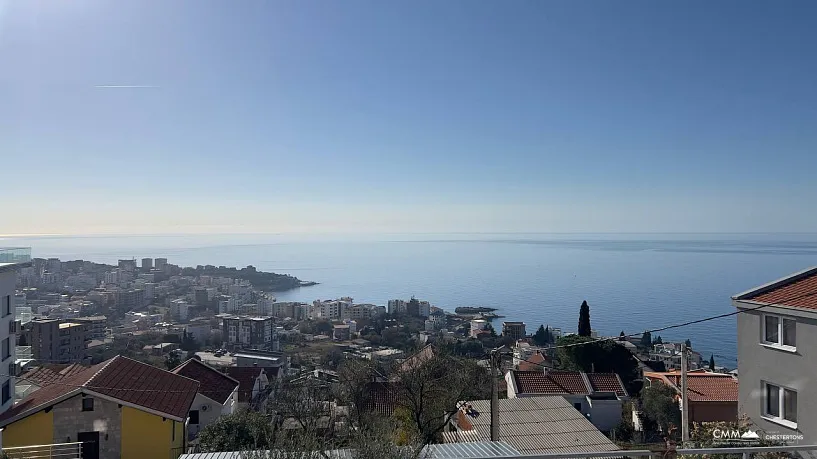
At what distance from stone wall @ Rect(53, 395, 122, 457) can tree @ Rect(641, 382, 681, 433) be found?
16114mm

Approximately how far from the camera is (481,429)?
458 inches

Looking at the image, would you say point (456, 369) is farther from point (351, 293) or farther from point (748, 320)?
point (351, 293)

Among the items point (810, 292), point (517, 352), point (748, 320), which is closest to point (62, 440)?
point (748, 320)

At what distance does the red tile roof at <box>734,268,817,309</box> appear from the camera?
8758 millimetres

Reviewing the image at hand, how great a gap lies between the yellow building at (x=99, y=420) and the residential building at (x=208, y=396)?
4.05 metres

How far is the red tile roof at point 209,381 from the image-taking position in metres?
17.0

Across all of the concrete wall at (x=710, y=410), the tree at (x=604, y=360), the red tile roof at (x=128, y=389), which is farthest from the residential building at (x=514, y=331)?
the red tile roof at (x=128, y=389)

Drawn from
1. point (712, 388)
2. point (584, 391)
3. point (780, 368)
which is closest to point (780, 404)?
point (780, 368)

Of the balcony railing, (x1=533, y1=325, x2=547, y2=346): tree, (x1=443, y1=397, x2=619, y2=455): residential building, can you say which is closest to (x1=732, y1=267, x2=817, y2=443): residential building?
(x1=443, y1=397, x2=619, y2=455): residential building

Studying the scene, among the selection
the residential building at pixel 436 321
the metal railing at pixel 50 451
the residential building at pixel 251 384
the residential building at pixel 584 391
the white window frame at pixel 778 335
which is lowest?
the residential building at pixel 436 321

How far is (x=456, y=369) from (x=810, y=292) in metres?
8.49

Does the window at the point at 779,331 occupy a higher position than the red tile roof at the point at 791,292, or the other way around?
the red tile roof at the point at 791,292

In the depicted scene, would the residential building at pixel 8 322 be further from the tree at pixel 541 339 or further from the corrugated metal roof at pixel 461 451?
the tree at pixel 541 339

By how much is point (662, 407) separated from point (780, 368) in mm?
9301
